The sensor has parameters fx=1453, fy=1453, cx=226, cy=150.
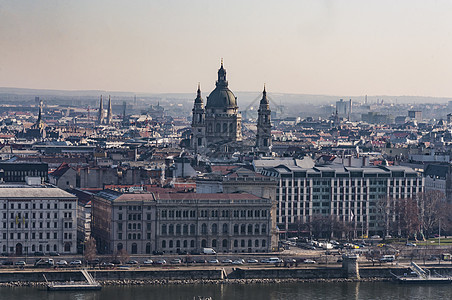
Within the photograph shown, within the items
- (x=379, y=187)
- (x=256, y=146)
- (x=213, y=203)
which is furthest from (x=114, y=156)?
(x=213, y=203)

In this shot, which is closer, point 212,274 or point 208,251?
point 212,274

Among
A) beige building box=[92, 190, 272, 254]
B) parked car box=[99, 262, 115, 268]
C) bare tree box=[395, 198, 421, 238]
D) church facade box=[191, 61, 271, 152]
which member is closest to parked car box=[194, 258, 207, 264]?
beige building box=[92, 190, 272, 254]

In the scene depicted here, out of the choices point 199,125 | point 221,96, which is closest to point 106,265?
point 199,125

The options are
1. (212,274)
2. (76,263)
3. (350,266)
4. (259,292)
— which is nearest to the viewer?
(259,292)

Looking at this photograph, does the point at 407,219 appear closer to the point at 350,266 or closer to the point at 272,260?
the point at 350,266

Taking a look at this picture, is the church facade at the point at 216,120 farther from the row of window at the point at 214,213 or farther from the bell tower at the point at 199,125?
the row of window at the point at 214,213

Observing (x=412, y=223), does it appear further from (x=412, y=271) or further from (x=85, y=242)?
(x=85, y=242)
